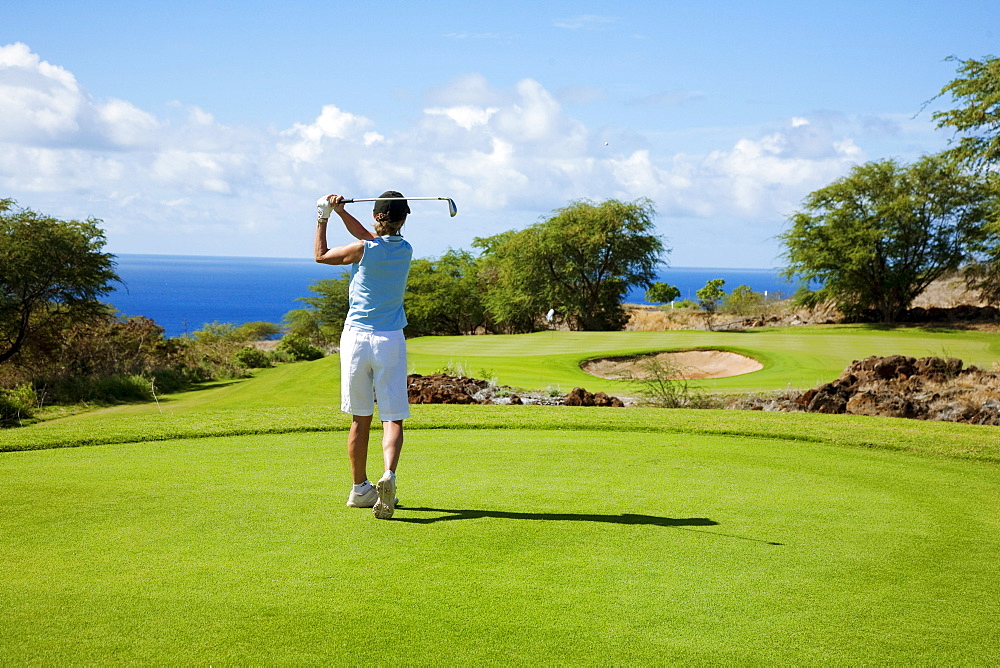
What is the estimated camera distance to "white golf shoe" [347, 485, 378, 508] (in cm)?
518

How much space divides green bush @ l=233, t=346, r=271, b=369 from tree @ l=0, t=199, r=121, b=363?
4.90m

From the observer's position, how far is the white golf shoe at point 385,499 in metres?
4.77

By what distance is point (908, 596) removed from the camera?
3859mm

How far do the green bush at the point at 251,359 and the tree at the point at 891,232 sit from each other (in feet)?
95.8

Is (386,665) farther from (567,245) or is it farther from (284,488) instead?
(567,245)

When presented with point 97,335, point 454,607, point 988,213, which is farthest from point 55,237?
point 988,213

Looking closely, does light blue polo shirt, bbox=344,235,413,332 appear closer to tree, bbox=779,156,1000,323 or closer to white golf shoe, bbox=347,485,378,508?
white golf shoe, bbox=347,485,378,508

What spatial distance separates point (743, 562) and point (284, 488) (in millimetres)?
3214

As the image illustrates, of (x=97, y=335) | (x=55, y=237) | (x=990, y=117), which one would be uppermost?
(x=990, y=117)

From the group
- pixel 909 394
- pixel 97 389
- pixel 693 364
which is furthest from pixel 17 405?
pixel 909 394

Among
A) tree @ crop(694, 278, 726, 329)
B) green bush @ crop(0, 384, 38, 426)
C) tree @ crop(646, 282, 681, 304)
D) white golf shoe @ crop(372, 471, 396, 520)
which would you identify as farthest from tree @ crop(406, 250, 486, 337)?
white golf shoe @ crop(372, 471, 396, 520)

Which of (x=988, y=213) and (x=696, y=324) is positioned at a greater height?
(x=988, y=213)

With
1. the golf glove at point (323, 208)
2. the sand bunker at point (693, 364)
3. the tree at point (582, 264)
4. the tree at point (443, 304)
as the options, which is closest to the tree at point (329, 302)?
the tree at point (443, 304)

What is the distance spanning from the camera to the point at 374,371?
17.7ft
